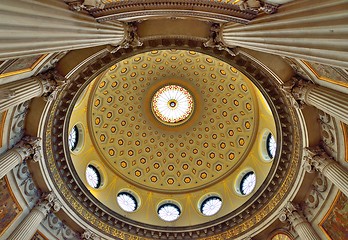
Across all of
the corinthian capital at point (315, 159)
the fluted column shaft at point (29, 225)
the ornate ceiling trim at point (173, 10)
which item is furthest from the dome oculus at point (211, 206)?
the ornate ceiling trim at point (173, 10)

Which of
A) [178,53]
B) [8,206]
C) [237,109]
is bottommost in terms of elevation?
[8,206]

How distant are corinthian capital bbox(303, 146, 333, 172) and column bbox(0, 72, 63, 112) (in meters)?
11.9

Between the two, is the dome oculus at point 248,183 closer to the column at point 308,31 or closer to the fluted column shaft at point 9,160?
the column at point 308,31

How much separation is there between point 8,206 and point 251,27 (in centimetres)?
1311

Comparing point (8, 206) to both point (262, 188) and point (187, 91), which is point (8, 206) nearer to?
point (262, 188)

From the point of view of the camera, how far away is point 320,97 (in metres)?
11.0

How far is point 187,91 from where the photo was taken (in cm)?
2800

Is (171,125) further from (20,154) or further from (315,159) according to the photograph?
(20,154)

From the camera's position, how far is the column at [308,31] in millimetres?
5652

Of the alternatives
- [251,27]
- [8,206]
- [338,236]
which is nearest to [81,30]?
[251,27]

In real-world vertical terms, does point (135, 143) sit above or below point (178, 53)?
below

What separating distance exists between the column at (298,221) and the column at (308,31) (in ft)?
33.0

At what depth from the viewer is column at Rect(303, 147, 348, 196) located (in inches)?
471

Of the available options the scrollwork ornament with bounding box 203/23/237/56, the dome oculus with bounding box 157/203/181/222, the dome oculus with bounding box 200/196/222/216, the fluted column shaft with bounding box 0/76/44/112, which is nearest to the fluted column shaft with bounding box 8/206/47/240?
the fluted column shaft with bounding box 0/76/44/112
